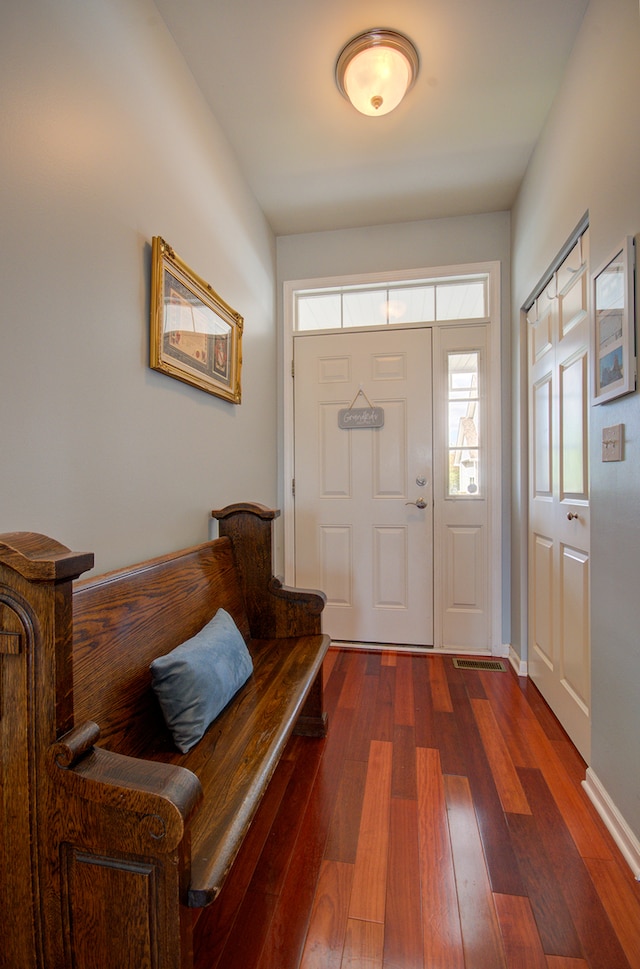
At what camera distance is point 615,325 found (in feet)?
4.56

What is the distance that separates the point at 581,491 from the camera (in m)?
1.74

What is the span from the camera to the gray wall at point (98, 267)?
967 millimetres

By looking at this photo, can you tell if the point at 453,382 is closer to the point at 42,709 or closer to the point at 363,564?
the point at 363,564

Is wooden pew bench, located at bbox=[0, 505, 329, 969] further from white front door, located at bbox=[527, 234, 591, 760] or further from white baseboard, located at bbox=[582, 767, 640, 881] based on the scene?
white front door, located at bbox=[527, 234, 591, 760]

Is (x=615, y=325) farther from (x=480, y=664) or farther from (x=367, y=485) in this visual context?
(x=480, y=664)

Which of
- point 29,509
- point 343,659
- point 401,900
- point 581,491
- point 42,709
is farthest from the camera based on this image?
point 343,659

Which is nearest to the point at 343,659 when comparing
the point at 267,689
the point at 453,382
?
A: the point at 267,689

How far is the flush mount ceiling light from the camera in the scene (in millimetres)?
1639

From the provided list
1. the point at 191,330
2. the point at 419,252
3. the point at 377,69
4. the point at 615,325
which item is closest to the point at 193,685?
the point at 191,330

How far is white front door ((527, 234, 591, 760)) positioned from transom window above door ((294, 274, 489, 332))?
505mm

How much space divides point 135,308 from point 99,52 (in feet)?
2.27

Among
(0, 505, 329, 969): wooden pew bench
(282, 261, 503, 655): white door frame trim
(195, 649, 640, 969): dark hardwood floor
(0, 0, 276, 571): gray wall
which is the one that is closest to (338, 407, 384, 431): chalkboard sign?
(282, 261, 503, 655): white door frame trim

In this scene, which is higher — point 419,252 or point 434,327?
point 419,252

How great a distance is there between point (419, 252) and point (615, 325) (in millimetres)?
1741
